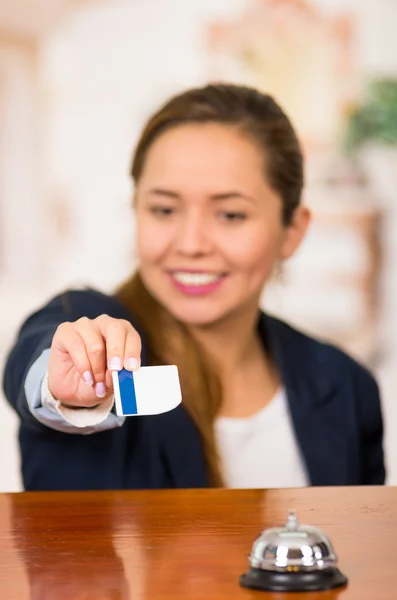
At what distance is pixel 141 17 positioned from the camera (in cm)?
394

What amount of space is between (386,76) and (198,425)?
7.24 feet

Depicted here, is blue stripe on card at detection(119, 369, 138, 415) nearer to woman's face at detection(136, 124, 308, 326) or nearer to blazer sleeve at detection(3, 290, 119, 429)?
blazer sleeve at detection(3, 290, 119, 429)

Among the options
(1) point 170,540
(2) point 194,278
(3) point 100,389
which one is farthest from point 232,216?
(1) point 170,540

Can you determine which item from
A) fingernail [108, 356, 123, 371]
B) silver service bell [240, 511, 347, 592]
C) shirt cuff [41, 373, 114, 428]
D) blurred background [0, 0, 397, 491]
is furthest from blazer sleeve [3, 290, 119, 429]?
blurred background [0, 0, 397, 491]

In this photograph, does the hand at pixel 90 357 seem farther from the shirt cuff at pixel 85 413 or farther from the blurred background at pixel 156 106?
the blurred background at pixel 156 106

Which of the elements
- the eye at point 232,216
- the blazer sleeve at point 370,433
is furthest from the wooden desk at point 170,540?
the eye at point 232,216

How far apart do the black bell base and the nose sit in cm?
147

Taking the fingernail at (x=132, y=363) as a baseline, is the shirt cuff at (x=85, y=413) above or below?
below

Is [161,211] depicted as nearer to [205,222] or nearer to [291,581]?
[205,222]

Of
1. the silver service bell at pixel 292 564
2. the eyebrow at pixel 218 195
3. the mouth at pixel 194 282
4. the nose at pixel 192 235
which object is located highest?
the eyebrow at pixel 218 195

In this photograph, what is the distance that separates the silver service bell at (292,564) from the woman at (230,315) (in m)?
1.11

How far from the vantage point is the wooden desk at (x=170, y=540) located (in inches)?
34.9

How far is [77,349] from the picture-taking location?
128 cm

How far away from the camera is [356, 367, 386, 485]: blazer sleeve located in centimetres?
233
